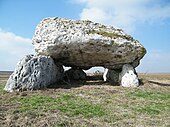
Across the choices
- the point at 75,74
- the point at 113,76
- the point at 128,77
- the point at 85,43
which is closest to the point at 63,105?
the point at 85,43

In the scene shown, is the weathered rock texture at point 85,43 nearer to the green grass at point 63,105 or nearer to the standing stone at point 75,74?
the standing stone at point 75,74

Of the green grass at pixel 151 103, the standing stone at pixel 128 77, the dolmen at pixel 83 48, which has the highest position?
the dolmen at pixel 83 48

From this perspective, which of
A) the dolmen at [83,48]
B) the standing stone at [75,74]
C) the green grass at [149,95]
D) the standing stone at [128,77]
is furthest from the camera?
the standing stone at [75,74]

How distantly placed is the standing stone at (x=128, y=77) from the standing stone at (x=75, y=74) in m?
4.59

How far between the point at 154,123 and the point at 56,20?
11.0m

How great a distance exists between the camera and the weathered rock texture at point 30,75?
13352 millimetres

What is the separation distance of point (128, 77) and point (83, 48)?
3.55 m

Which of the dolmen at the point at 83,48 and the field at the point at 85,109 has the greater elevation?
the dolmen at the point at 83,48

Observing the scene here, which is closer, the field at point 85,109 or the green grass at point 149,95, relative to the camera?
the field at point 85,109

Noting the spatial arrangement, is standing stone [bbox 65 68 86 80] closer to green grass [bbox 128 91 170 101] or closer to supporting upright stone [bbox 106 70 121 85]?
supporting upright stone [bbox 106 70 121 85]

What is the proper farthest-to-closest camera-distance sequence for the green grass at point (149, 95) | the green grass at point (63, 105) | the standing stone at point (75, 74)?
the standing stone at point (75, 74) < the green grass at point (149, 95) < the green grass at point (63, 105)

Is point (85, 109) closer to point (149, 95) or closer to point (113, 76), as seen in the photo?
point (149, 95)

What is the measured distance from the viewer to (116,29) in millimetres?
17688

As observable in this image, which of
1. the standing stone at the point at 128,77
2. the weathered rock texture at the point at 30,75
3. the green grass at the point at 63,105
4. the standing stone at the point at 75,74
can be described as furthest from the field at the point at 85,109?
the standing stone at the point at 75,74
